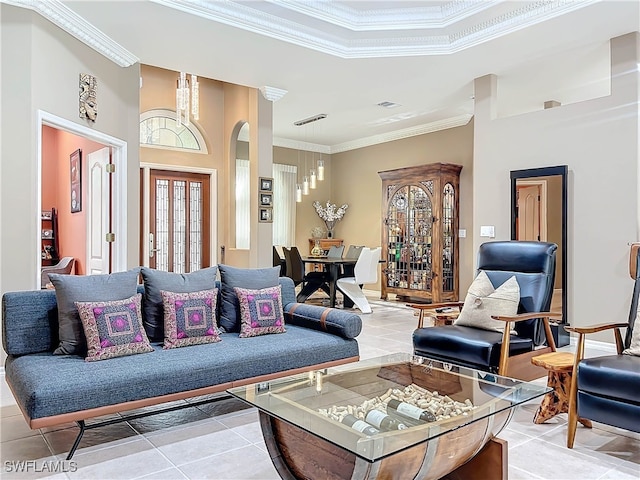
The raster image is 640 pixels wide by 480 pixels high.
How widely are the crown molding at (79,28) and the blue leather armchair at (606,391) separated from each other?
14.2ft

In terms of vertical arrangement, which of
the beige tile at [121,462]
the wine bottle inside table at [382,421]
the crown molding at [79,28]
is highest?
the crown molding at [79,28]

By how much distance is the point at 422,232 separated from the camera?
25.1 ft

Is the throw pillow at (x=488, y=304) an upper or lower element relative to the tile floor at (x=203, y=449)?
upper

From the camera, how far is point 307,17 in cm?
439

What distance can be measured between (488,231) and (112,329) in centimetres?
436

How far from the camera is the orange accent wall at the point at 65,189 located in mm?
5812

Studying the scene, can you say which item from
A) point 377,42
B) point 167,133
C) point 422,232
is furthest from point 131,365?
point 422,232

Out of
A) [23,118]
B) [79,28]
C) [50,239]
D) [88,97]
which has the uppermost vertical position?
[79,28]

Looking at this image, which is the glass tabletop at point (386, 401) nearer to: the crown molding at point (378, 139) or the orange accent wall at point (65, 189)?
the orange accent wall at point (65, 189)

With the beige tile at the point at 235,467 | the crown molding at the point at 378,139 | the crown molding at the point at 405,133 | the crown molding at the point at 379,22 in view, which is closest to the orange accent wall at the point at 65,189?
the crown molding at the point at 379,22

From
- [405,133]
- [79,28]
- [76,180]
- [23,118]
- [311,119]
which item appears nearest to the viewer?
[23,118]

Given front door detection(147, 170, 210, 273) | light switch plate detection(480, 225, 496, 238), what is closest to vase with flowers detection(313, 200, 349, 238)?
front door detection(147, 170, 210, 273)

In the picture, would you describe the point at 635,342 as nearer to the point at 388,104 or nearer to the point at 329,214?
the point at 388,104

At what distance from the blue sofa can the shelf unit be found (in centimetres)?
486
